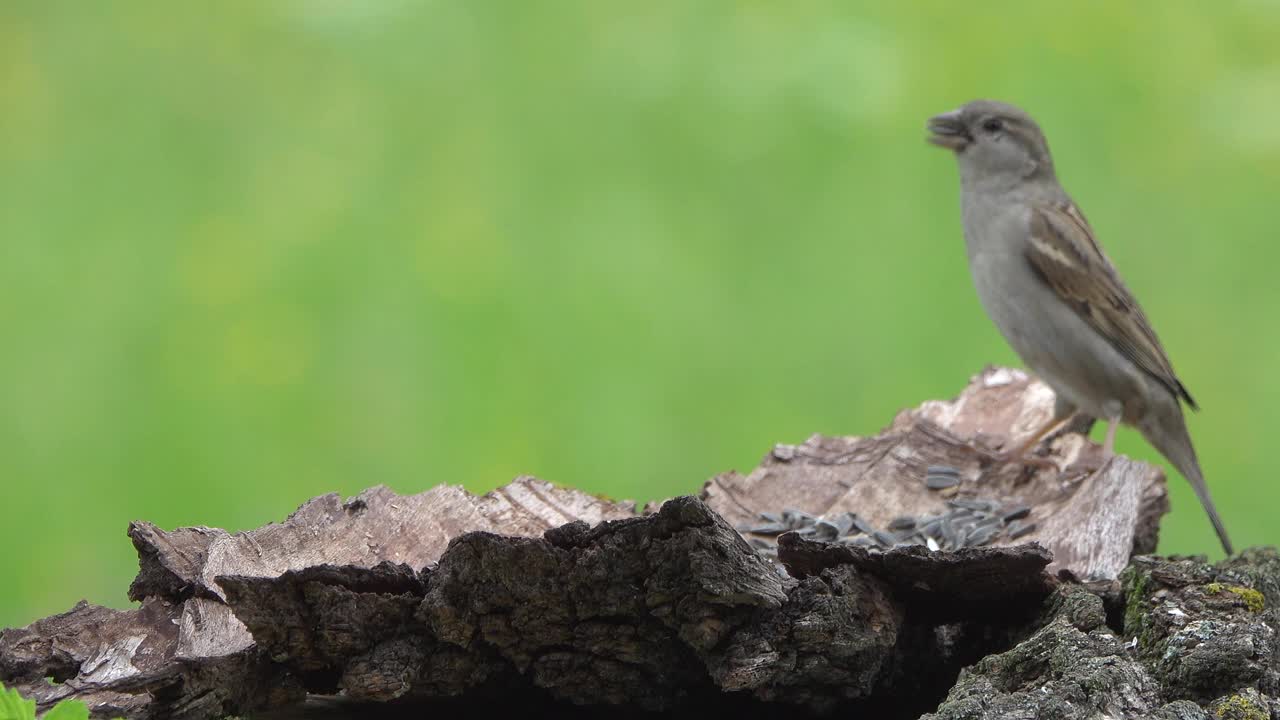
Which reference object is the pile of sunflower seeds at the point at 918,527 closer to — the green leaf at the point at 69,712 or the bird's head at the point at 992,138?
the green leaf at the point at 69,712

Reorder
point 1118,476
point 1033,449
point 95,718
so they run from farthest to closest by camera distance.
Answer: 1. point 1033,449
2. point 1118,476
3. point 95,718

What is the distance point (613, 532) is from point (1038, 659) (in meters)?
0.59

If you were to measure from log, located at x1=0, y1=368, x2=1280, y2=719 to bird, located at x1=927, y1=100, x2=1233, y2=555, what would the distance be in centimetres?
187

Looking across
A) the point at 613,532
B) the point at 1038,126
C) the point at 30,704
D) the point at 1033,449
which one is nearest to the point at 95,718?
the point at 30,704

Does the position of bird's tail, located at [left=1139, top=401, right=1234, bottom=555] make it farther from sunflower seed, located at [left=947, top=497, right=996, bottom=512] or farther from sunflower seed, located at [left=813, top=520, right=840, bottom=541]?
sunflower seed, located at [left=813, top=520, right=840, bottom=541]

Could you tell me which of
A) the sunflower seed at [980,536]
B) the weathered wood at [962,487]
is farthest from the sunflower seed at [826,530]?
the sunflower seed at [980,536]

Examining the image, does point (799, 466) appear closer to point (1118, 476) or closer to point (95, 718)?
point (1118, 476)

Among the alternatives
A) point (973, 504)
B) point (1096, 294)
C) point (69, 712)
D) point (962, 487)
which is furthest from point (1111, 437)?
Result: point (69, 712)

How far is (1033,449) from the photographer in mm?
3547

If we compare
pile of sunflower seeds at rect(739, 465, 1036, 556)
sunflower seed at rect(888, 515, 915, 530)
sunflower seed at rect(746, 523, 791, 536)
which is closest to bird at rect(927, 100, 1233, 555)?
pile of sunflower seeds at rect(739, 465, 1036, 556)

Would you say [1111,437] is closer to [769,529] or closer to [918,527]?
[918,527]

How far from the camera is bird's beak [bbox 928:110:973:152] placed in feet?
14.6

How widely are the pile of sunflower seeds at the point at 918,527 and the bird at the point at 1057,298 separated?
103 centimetres

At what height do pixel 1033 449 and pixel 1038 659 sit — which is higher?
pixel 1033 449
